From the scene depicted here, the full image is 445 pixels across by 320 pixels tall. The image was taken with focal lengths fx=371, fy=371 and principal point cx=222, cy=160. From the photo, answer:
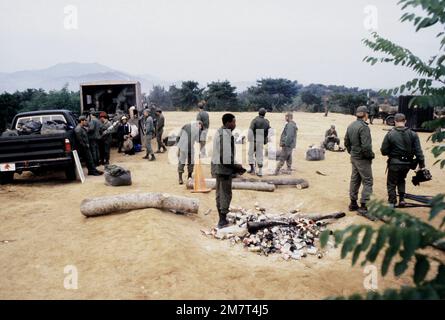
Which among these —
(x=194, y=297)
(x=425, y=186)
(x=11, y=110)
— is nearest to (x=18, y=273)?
(x=194, y=297)

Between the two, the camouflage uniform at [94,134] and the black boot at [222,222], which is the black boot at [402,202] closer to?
the black boot at [222,222]

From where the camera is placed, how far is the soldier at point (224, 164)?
709cm

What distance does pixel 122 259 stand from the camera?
5.36 meters

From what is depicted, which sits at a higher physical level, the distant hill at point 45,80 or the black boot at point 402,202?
the distant hill at point 45,80

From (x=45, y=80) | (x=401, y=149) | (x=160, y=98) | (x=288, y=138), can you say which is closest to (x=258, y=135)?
(x=288, y=138)

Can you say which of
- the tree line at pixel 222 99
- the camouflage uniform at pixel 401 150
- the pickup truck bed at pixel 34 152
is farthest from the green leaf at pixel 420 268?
the tree line at pixel 222 99

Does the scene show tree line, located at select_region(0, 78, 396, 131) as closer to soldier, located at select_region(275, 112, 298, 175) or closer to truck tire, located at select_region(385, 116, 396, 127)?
truck tire, located at select_region(385, 116, 396, 127)

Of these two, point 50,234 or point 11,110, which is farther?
point 11,110

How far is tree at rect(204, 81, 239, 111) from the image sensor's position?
38719mm

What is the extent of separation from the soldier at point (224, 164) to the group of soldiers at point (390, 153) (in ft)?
8.16

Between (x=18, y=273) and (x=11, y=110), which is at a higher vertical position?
(x=11, y=110)

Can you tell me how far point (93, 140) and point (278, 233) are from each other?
26.2 feet
